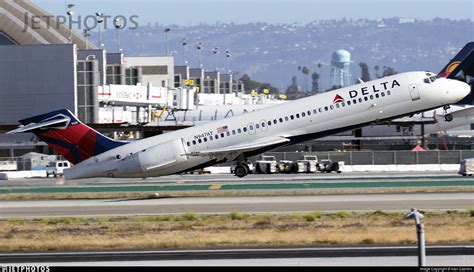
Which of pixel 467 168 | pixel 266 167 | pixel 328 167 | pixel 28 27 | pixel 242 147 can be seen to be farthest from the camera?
pixel 28 27

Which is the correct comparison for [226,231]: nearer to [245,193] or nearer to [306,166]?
[245,193]

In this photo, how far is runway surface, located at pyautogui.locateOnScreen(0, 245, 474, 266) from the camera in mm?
28859

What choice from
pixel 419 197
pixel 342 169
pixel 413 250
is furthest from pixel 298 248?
pixel 342 169

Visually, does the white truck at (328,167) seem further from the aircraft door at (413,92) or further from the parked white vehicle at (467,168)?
the aircraft door at (413,92)

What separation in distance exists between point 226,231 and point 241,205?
10017 mm

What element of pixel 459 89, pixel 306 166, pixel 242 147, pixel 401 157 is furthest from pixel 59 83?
pixel 459 89

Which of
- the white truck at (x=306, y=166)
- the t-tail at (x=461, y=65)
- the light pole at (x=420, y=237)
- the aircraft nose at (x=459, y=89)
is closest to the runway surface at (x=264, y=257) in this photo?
the light pole at (x=420, y=237)

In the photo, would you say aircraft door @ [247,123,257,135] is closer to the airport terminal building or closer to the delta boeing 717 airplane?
the delta boeing 717 airplane

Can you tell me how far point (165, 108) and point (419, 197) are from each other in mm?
88063

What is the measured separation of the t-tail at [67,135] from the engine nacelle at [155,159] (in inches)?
49.0

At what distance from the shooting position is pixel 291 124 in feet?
194

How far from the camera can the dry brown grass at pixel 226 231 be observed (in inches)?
1341

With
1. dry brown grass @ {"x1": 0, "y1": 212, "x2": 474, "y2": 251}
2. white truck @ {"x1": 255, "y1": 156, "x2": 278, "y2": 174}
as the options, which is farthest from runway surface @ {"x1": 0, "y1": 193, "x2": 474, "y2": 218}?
white truck @ {"x1": 255, "y1": 156, "x2": 278, "y2": 174}

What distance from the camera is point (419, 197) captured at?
158 feet
